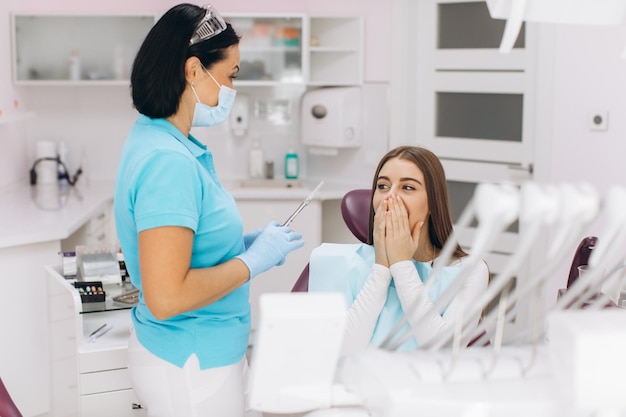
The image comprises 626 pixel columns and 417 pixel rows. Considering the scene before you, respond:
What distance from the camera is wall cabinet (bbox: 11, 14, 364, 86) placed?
4.46m

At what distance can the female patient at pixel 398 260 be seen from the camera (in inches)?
79.3

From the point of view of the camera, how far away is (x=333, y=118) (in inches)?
182

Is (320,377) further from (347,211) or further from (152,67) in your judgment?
(347,211)

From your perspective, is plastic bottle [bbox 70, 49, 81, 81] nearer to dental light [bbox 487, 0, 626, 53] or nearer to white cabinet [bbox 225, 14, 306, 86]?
white cabinet [bbox 225, 14, 306, 86]

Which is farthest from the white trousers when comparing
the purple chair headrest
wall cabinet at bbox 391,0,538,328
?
wall cabinet at bbox 391,0,538,328

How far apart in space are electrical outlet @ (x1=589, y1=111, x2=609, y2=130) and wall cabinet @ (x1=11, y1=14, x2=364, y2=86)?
55.0 inches

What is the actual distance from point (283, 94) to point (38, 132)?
53.8 inches

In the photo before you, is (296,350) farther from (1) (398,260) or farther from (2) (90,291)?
(2) (90,291)

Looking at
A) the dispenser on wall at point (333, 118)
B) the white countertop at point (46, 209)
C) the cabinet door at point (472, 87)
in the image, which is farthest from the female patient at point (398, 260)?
the dispenser on wall at point (333, 118)

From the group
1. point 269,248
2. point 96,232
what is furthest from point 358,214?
point 96,232

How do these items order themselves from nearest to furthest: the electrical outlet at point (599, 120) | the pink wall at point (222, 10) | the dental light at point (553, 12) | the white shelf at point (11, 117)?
the dental light at point (553, 12), the electrical outlet at point (599, 120), the white shelf at point (11, 117), the pink wall at point (222, 10)

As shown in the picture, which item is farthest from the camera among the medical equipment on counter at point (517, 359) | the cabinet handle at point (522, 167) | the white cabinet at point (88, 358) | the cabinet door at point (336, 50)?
the cabinet door at point (336, 50)

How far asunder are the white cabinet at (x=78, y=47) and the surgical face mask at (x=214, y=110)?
8.66 feet

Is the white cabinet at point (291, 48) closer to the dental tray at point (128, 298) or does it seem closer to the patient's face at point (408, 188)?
the dental tray at point (128, 298)
